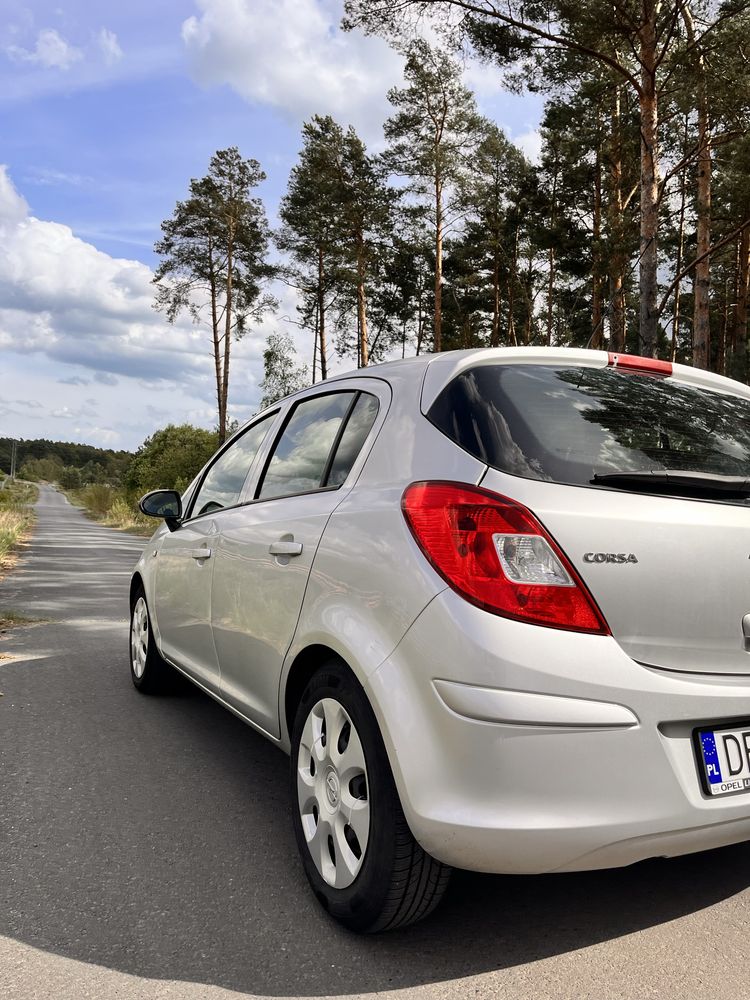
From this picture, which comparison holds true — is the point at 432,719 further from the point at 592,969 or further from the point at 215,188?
the point at 215,188

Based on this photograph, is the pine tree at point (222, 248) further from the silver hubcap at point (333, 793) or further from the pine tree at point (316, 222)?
the silver hubcap at point (333, 793)

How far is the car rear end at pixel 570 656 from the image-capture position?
2123 millimetres

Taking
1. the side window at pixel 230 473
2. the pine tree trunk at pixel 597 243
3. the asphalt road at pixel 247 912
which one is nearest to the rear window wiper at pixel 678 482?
the asphalt road at pixel 247 912

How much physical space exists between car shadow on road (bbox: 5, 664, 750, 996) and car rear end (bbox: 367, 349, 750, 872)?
0.49 m

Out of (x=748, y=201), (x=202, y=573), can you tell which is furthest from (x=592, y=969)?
(x=748, y=201)

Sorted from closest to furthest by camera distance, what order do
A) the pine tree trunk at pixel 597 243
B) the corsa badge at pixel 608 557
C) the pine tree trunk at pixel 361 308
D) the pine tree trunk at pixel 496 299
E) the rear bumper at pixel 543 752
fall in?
the rear bumper at pixel 543 752 → the corsa badge at pixel 608 557 → the pine tree trunk at pixel 597 243 → the pine tree trunk at pixel 361 308 → the pine tree trunk at pixel 496 299

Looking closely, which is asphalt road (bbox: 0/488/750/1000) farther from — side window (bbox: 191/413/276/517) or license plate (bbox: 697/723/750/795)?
side window (bbox: 191/413/276/517)

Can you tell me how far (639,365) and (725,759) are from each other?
1305 millimetres

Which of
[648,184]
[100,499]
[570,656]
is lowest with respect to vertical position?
[100,499]

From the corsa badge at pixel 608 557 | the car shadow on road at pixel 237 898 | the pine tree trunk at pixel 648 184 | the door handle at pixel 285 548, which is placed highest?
the pine tree trunk at pixel 648 184

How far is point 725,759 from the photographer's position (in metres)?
2.29

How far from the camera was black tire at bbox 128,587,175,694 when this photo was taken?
17.0 ft

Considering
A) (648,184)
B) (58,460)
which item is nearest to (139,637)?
(648,184)

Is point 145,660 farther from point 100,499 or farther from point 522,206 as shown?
point 100,499
